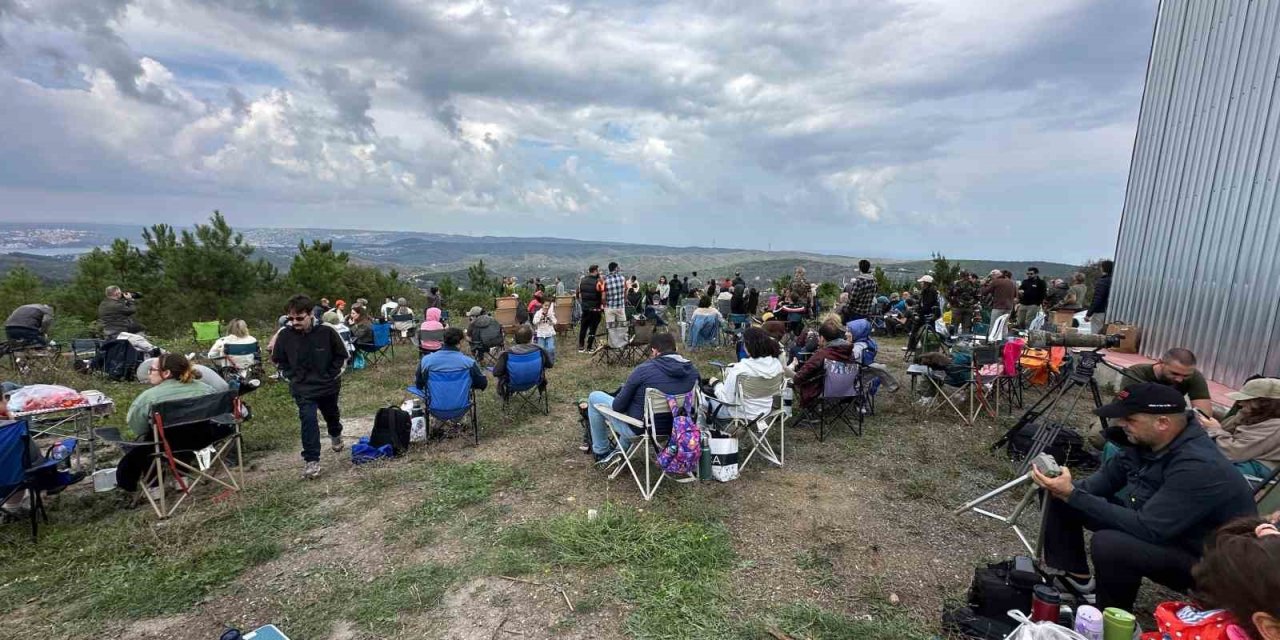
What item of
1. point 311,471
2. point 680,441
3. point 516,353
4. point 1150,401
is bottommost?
point 311,471

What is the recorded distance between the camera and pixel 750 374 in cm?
460

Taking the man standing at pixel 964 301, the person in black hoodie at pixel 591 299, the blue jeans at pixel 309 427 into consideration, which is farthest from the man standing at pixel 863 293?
the blue jeans at pixel 309 427

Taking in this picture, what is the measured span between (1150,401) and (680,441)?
2661mm

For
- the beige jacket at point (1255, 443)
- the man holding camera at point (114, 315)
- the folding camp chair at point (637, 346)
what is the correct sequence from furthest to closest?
the folding camp chair at point (637, 346) < the man holding camera at point (114, 315) < the beige jacket at point (1255, 443)

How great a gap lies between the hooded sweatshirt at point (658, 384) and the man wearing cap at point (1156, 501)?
7.32 ft

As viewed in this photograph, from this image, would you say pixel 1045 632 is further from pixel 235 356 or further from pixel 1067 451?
pixel 235 356

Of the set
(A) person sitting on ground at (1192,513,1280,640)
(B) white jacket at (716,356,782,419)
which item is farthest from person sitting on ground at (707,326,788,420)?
(A) person sitting on ground at (1192,513,1280,640)

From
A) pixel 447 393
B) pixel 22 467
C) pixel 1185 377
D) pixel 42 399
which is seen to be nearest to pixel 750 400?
pixel 447 393

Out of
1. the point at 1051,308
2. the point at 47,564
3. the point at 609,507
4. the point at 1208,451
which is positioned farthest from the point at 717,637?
the point at 1051,308

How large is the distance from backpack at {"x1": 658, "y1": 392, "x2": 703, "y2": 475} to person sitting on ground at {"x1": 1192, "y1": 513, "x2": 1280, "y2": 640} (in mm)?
2741

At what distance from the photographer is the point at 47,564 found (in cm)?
324

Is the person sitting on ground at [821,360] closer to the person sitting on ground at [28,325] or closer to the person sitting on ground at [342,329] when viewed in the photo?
the person sitting on ground at [342,329]

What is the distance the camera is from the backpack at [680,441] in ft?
13.5

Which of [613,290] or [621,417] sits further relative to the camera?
[613,290]
